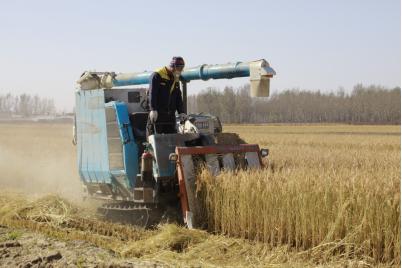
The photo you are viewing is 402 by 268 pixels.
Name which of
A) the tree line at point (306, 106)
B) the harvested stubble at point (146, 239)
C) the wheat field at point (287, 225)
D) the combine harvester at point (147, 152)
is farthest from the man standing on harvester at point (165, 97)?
the tree line at point (306, 106)

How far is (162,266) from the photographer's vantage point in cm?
602

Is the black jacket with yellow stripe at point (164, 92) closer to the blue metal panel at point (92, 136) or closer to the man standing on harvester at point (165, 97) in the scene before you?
the man standing on harvester at point (165, 97)

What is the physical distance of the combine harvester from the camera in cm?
868

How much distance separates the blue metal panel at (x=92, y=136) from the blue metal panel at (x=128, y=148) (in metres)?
0.56

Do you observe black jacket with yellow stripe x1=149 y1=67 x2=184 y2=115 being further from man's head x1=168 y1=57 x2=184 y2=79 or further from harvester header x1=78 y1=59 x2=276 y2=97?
harvester header x1=78 y1=59 x2=276 y2=97

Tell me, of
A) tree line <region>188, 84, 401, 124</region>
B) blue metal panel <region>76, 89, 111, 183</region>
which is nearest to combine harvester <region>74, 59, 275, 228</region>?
blue metal panel <region>76, 89, 111, 183</region>

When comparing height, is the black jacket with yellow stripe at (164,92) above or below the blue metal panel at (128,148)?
above

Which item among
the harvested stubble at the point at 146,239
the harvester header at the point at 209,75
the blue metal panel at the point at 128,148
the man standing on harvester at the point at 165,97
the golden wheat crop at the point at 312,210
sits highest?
the harvester header at the point at 209,75

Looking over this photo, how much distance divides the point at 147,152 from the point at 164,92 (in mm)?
1123

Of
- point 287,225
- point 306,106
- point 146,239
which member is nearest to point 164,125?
point 146,239

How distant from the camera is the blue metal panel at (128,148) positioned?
9203mm

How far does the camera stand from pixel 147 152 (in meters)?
8.80

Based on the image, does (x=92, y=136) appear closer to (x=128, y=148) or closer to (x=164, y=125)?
(x=128, y=148)

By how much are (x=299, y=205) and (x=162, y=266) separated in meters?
1.95
